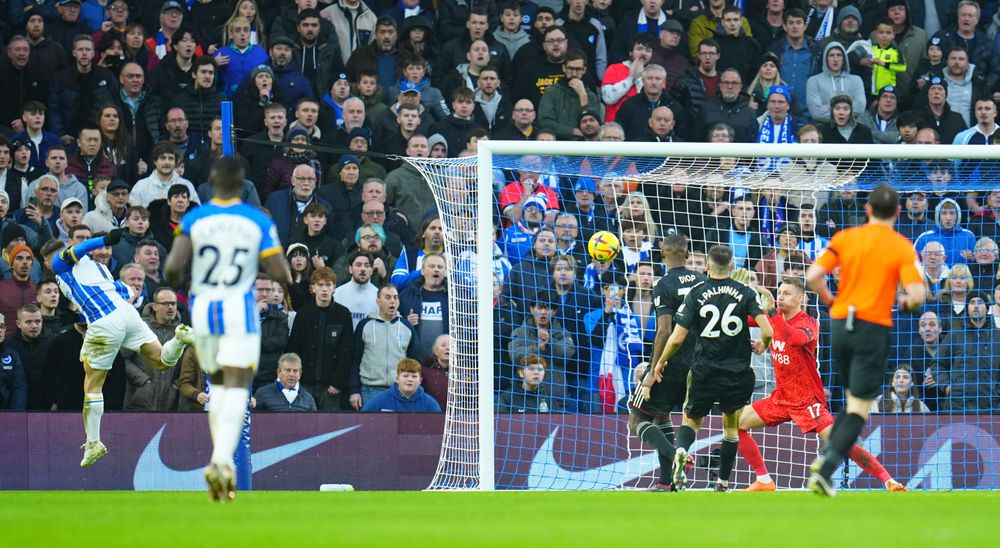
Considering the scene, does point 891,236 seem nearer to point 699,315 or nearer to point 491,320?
point 699,315

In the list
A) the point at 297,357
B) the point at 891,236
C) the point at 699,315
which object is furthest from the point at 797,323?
the point at 297,357

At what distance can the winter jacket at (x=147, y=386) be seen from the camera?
15703 mm

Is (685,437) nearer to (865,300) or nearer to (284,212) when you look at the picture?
(865,300)

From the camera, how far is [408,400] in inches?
614

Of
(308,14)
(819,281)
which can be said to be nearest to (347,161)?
(308,14)

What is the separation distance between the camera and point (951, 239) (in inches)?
649

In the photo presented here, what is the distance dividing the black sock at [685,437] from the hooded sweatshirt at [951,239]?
4819 mm

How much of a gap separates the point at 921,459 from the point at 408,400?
554 cm

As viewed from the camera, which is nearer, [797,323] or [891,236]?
[891,236]

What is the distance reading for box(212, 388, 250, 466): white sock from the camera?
29.7 ft

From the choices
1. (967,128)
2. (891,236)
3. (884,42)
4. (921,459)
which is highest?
(884,42)

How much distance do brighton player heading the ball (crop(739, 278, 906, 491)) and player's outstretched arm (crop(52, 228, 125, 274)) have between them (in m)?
6.12

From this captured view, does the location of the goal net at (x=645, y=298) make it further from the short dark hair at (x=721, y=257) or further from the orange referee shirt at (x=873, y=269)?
the orange referee shirt at (x=873, y=269)

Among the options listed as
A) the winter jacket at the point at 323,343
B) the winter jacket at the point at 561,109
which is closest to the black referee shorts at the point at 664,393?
the winter jacket at the point at 323,343
